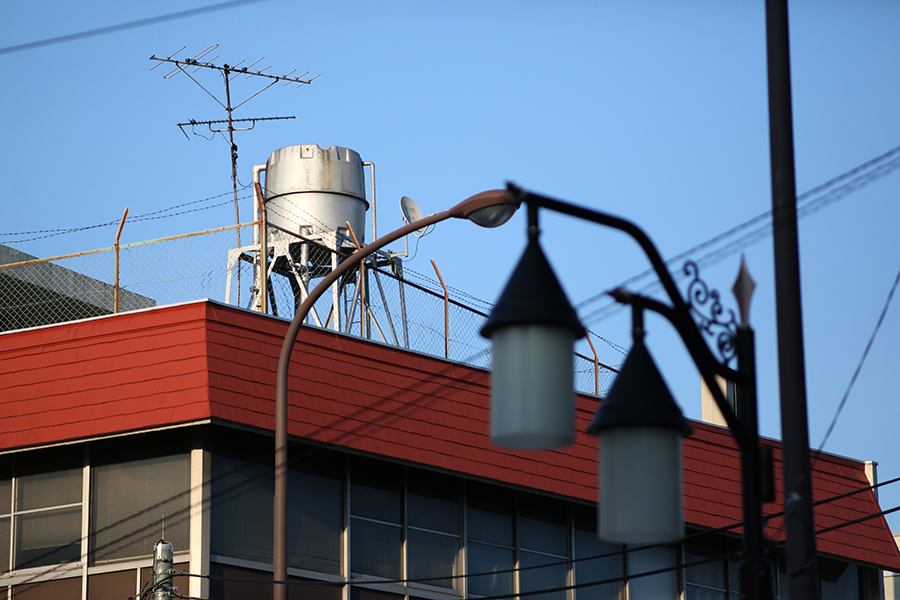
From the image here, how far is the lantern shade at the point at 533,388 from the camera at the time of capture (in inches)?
182

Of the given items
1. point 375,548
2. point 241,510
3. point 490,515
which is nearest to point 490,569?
point 490,515

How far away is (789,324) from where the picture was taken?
718 cm

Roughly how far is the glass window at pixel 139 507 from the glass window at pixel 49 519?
28 cm

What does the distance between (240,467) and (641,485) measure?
1021 centimetres

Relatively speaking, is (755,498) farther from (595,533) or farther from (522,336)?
(595,533)

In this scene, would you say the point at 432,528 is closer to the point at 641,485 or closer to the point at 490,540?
the point at 490,540

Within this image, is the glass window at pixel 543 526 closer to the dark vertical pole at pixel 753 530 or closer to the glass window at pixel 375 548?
the glass window at pixel 375 548

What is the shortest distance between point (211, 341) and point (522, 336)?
989cm

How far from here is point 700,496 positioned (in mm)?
18172

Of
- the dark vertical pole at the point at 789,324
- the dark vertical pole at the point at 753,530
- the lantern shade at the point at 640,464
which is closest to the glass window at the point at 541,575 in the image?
the dark vertical pole at the point at 789,324

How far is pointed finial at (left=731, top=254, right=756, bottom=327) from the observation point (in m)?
5.97

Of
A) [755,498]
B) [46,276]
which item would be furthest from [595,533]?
[755,498]

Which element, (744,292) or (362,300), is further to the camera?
(362,300)

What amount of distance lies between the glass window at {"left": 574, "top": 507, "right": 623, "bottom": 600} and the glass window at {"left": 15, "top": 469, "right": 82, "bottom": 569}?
22.1 feet
